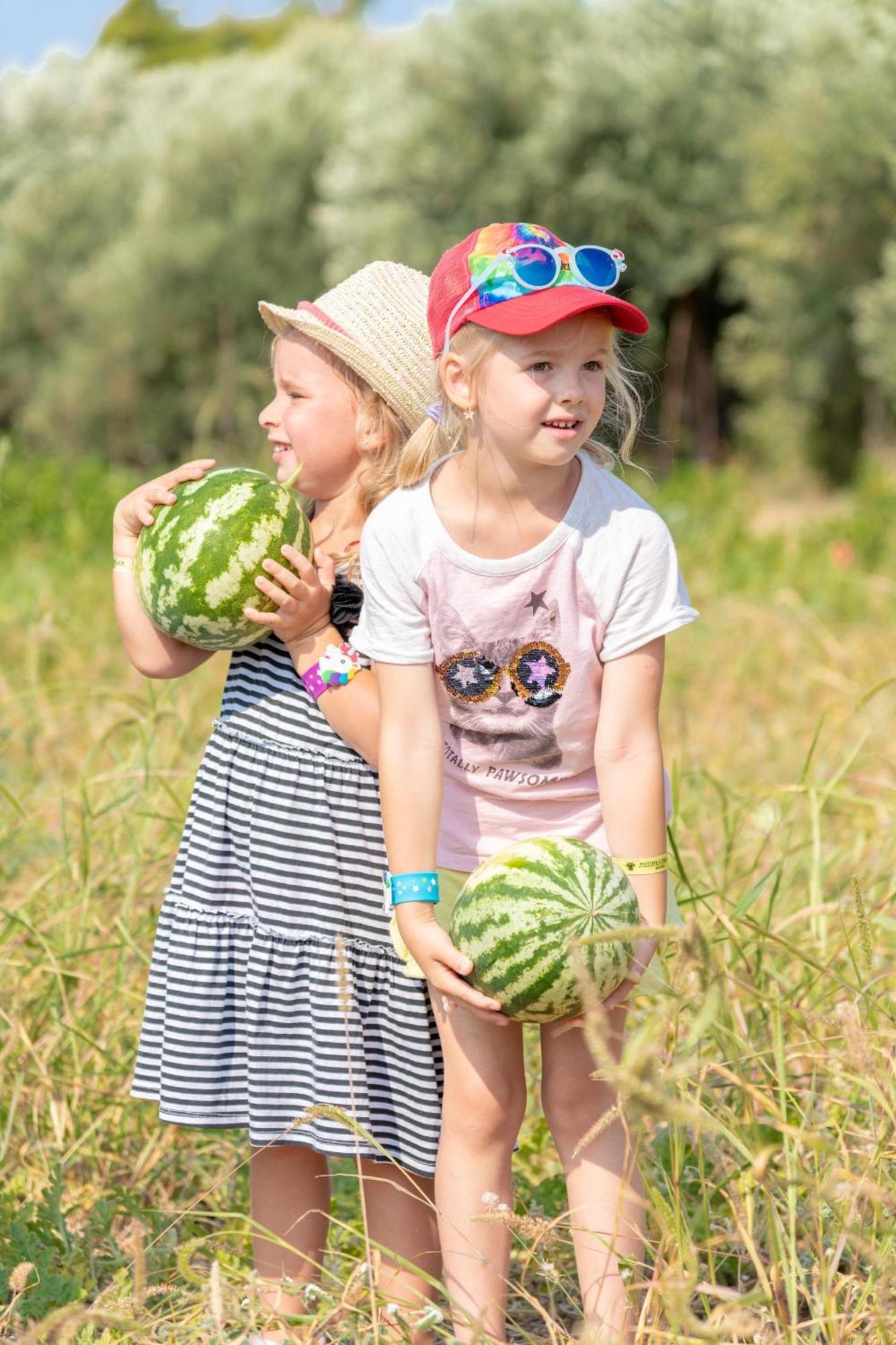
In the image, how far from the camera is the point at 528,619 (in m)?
2.31

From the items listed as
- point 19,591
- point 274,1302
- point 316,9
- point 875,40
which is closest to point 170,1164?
point 274,1302

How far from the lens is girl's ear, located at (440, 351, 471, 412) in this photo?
2.31 m

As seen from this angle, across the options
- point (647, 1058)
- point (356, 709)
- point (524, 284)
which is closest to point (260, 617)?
point (356, 709)

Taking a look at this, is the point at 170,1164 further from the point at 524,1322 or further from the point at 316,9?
the point at 316,9

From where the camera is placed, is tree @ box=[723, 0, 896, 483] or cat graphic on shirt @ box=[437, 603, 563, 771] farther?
tree @ box=[723, 0, 896, 483]

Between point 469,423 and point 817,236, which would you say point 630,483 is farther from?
point 469,423

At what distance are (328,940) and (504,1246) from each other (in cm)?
58

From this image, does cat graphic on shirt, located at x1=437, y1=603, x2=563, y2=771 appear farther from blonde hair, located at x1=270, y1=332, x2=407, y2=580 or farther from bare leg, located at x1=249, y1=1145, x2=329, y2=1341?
bare leg, located at x1=249, y1=1145, x2=329, y2=1341

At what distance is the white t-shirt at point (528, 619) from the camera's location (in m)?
2.30

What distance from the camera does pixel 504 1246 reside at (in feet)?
7.74

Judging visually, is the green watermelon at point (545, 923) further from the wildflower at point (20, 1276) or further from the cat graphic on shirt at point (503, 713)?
the wildflower at point (20, 1276)

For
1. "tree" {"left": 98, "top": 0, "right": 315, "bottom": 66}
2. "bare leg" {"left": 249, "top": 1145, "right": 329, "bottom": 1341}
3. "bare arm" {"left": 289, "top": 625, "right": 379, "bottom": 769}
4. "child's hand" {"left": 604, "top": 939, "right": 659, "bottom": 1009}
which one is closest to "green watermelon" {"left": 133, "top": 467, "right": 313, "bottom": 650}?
"bare arm" {"left": 289, "top": 625, "right": 379, "bottom": 769}

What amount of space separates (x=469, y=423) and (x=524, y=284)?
26 centimetres

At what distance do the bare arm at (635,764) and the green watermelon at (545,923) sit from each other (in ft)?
0.41
